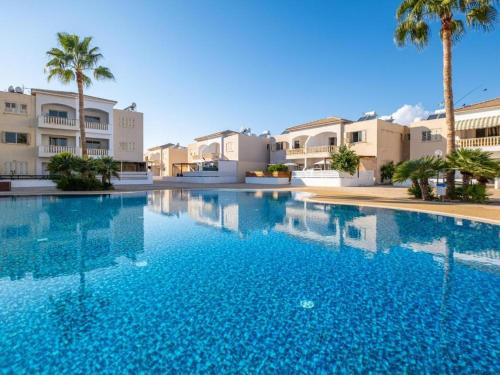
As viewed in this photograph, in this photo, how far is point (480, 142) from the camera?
28562 millimetres

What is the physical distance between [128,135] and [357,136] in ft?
96.3

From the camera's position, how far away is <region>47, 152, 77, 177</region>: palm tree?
Answer: 2503 centimetres

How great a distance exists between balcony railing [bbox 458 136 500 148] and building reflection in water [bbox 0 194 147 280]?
100ft

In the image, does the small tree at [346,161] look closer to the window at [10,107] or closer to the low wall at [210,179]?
the low wall at [210,179]

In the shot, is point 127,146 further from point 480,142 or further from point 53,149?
point 480,142

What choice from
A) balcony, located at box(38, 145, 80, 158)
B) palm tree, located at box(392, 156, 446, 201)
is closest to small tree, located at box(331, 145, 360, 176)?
palm tree, located at box(392, 156, 446, 201)

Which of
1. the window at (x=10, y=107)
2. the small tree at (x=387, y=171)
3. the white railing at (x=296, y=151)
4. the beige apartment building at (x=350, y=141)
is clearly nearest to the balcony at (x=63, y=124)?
the window at (x=10, y=107)

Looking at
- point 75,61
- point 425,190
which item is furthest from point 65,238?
point 75,61

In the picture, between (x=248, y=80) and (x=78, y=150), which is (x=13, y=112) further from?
(x=248, y=80)

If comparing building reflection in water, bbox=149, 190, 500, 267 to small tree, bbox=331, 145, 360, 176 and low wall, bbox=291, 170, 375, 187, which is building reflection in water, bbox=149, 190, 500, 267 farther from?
low wall, bbox=291, 170, 375, 187

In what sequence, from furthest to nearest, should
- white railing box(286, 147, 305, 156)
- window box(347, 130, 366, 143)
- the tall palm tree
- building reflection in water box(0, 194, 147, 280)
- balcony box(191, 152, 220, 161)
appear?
balcony box(191, 152, 220, 161) < white railing box(286, 147, 305, 156) < window box(347, 130, 366, 143) < the tall palm tree < building reflection in water box(0, 194, 147, 280)

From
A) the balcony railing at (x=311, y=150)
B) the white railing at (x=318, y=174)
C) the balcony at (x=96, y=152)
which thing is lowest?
the white railing at (x=318, y=174)

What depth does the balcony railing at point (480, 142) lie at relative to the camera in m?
27.7

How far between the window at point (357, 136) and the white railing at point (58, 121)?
32872mm
